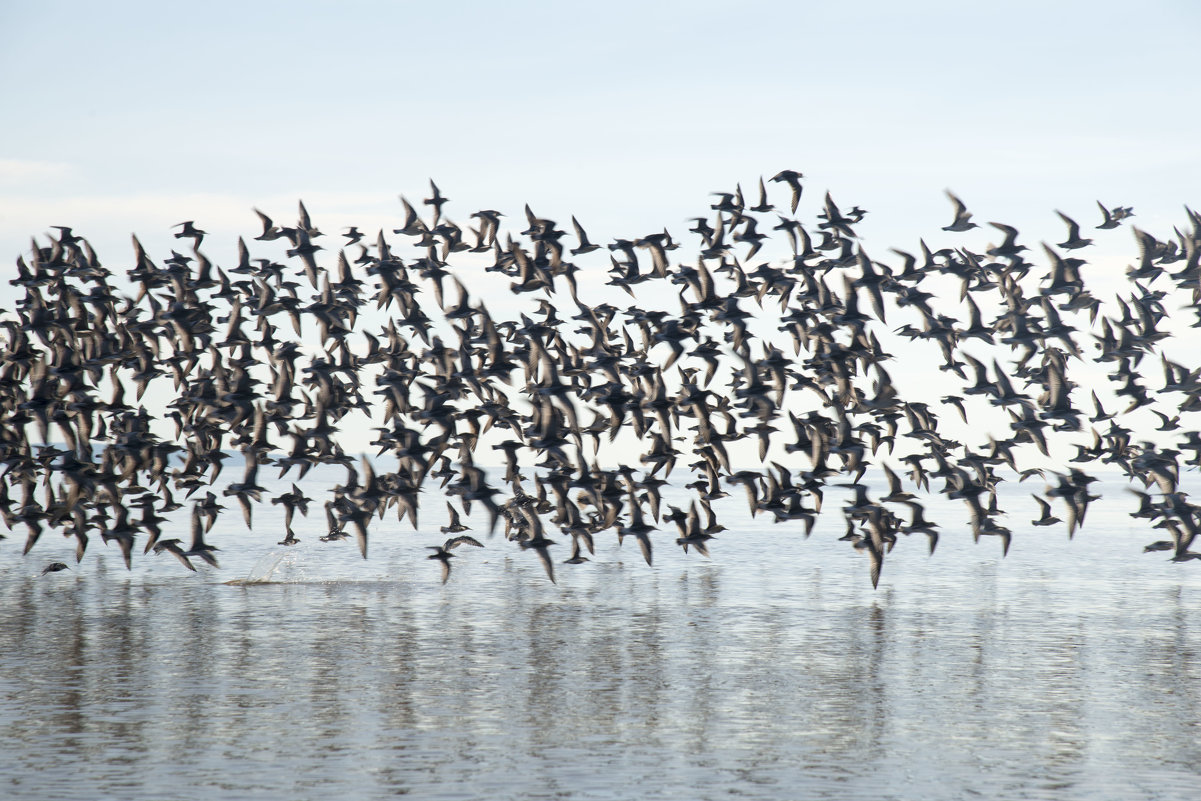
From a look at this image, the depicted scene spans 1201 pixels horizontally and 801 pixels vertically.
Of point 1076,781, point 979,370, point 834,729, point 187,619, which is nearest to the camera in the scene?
point 1076,781

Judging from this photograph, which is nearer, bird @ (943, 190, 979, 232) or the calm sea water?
the calm sea water

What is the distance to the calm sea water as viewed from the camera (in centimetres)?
1664

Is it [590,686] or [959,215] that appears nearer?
[590,686]

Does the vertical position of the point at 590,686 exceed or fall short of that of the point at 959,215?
it falls short

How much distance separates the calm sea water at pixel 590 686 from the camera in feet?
54.6

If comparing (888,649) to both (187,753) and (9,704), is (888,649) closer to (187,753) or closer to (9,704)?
(187,753)

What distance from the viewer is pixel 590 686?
2275 cm

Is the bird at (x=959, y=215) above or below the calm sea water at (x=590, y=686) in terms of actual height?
above

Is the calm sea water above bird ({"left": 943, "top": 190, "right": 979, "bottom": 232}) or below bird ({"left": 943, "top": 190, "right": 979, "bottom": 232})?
below

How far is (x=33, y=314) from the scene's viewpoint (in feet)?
104

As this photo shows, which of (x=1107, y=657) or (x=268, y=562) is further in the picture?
(x=268, y=562)

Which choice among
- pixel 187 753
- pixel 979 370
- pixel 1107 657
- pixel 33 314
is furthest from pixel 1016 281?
pixel 33 314

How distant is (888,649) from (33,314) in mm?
23988

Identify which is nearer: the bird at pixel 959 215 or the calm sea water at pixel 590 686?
the calm sea water at pixel 590 686
